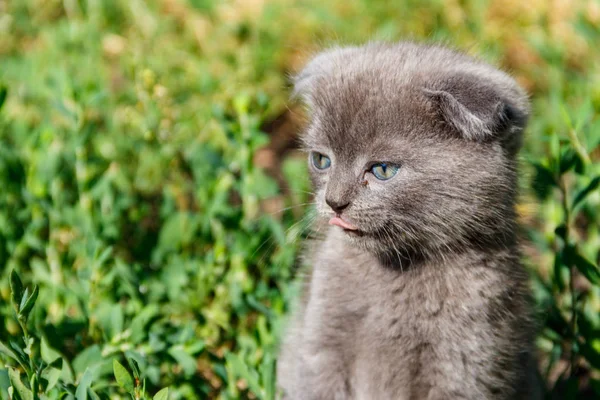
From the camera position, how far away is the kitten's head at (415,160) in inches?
99.2

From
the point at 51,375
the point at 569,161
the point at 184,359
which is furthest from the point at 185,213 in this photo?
the point at 569,161

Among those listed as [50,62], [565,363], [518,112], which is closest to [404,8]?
[50,62]

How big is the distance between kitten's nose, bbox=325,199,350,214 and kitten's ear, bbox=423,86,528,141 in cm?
38

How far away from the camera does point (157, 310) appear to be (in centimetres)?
314

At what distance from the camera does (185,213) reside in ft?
12.0

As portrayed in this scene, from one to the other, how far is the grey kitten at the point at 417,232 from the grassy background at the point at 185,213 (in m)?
0.28

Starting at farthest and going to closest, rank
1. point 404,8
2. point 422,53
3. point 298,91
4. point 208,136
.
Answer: point 404,8
point 208,136
point 298,91
point 422,53

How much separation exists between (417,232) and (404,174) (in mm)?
189

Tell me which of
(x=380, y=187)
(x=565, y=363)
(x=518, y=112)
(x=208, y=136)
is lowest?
(x=565, y=363)

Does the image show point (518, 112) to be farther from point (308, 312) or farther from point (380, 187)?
point (308, 312)

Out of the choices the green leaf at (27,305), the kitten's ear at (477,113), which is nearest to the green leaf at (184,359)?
the green leaf at (27,305)

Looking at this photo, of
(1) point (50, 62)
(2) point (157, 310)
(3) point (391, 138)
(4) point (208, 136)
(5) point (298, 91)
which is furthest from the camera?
(1) point (50, 62)

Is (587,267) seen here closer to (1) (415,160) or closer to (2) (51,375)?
(1) (415,160)

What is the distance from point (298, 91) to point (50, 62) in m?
2.40
